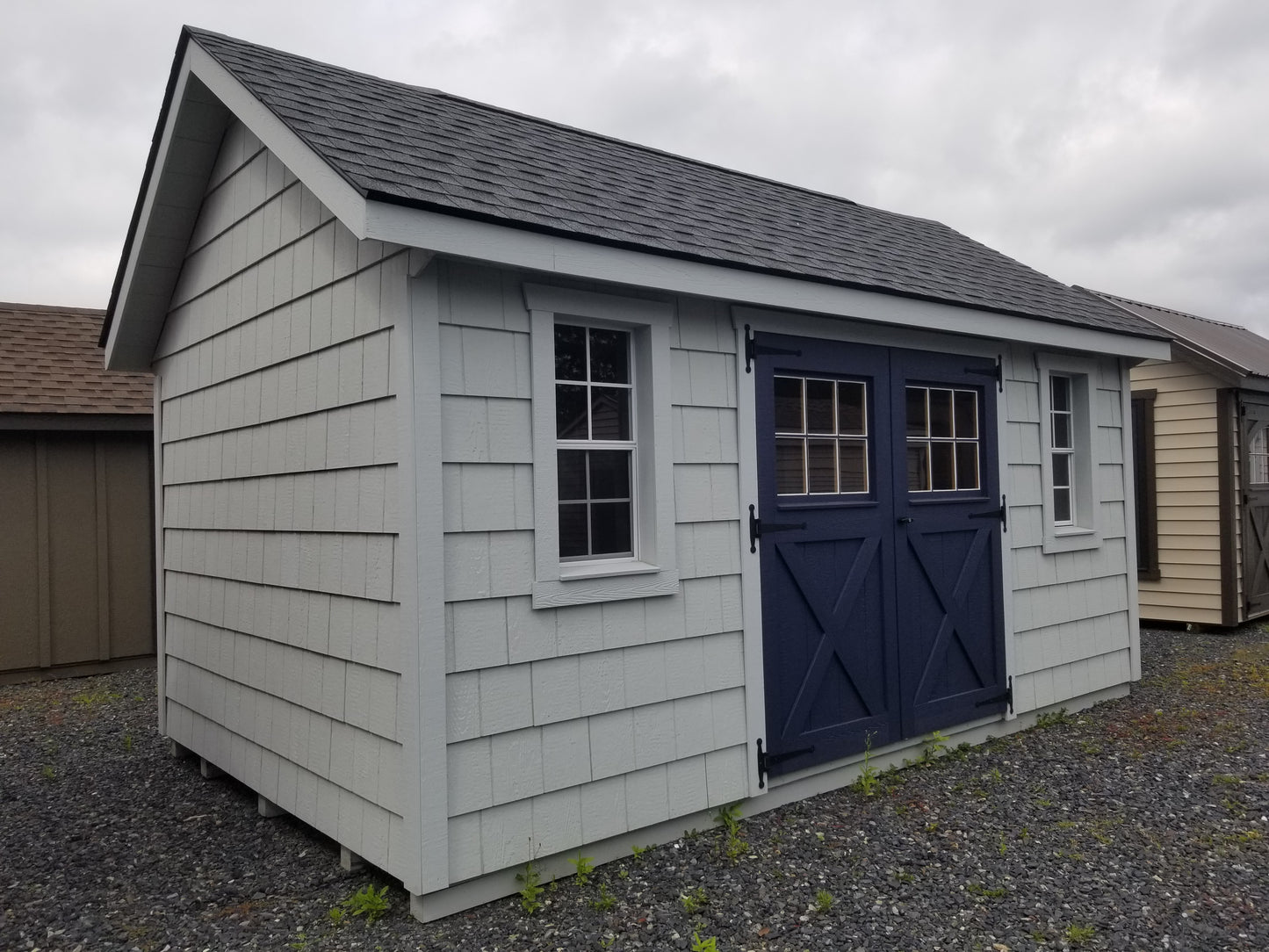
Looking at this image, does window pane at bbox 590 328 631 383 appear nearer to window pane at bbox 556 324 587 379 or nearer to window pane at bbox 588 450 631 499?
window pane at bbox 556 324 587 379

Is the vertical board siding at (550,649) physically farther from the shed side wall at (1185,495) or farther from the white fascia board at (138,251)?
the shed side wall at (1185,495)

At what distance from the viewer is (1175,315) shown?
11.7 m

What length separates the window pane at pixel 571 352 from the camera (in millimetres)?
4074

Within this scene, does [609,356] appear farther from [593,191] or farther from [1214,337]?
[1214,337]

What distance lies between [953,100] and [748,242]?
13.7 m

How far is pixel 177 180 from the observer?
5.36m

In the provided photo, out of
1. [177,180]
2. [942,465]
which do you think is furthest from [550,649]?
[177,180]

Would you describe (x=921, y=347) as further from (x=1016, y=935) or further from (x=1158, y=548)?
(x=1158, y=548)

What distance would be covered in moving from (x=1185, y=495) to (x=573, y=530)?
8.42 metres

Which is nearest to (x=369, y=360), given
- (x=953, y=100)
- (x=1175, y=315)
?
(x=1175, y=315)

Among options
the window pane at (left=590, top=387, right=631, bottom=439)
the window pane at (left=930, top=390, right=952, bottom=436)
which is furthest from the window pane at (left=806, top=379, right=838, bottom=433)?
the window pane at (left=590, top=387, right=631, bottom=439)

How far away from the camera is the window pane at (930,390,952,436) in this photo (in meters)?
5.65

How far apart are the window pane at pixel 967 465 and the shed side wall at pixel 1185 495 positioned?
16.4 ft

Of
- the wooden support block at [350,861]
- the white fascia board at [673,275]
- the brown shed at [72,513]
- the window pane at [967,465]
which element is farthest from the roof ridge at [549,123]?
the brown shed at [72,513]
